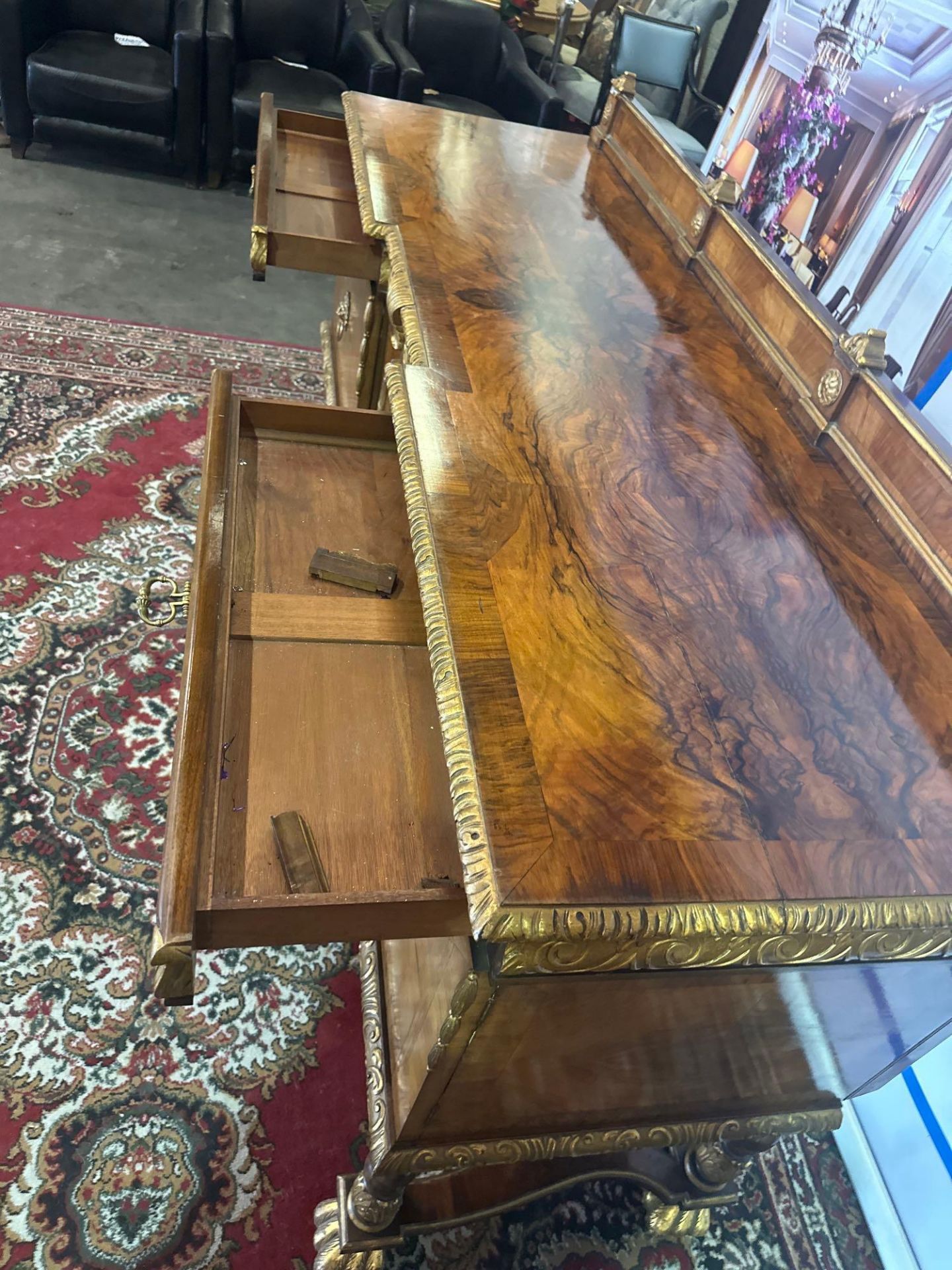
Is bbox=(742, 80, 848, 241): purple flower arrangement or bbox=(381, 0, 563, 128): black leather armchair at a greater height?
bbox=(742, 80, 848, 241): purple flower arrangement

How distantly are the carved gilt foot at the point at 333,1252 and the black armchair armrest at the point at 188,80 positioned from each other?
3489 millimetres

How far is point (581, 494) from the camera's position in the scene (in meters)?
0.93

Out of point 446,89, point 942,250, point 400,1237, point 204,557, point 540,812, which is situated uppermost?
point 942,250

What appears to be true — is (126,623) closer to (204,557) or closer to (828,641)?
(204,557)

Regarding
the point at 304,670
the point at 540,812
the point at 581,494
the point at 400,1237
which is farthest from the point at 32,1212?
the point at 581,494

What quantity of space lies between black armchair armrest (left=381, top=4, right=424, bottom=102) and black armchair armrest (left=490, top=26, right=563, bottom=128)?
15.5 inches

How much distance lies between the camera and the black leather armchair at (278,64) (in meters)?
3.09

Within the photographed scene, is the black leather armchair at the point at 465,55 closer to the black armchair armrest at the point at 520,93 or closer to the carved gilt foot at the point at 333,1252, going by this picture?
the black armchair armrest at the point at 520,93

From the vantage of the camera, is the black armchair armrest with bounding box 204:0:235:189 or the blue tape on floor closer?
the blue tape on floor

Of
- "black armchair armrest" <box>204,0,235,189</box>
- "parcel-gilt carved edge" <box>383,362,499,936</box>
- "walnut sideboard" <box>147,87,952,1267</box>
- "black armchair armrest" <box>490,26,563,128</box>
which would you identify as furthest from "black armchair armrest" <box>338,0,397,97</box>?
"parcel-gilt carved edge" <box>383,362,499,936</box>

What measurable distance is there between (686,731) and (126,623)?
1.35 meters

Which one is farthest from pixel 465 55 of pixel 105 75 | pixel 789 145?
pixel 789 145

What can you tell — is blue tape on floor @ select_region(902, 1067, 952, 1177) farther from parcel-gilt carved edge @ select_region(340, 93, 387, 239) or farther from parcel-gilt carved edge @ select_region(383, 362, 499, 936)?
parcel-gilt carved edge @ select_region(340, 93, 387, 239)

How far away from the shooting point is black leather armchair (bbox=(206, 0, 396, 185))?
3094 millimetres
